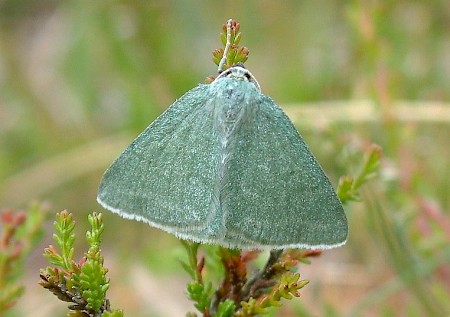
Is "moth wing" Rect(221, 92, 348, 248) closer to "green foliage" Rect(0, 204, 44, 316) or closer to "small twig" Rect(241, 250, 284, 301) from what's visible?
"small twig" Rect(241, 250, 284, 301)

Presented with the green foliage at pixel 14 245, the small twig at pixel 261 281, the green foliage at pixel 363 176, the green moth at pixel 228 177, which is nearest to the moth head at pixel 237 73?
the green moth at pixel 228 177

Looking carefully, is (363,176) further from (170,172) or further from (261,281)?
(170,172)

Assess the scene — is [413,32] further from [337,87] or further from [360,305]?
[360,305]

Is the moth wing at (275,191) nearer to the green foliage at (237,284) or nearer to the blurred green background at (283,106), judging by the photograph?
the green foliage at (237,284)

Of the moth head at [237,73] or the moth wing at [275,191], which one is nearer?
the moth wing at [275,191]

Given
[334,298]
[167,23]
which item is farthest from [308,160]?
[167,23]

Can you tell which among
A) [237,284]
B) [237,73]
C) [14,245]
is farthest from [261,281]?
[14,245]
